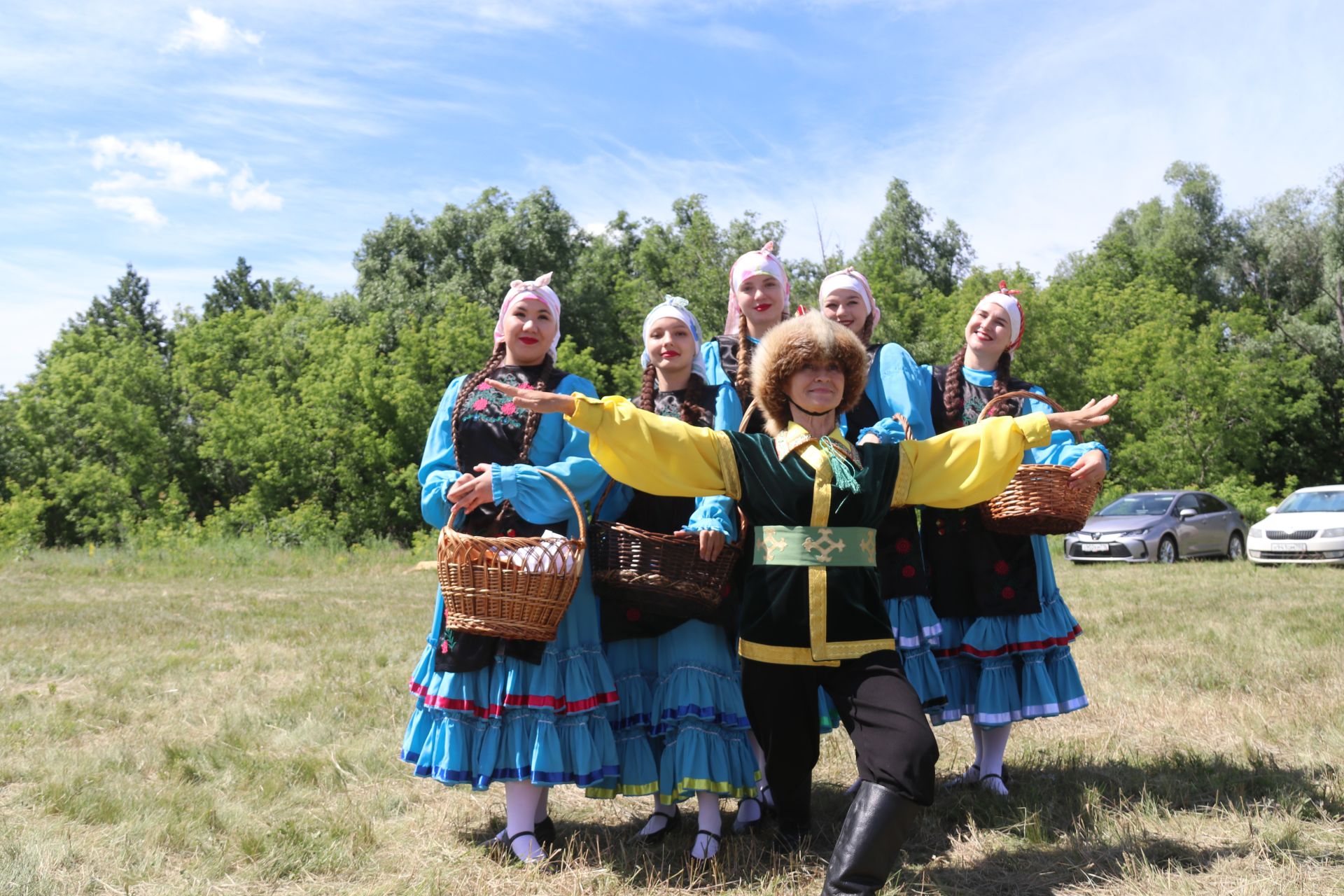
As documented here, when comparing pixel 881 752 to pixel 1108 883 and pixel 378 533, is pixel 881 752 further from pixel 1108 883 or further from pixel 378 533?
pixel 378 533

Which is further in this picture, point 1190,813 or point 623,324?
point 623,324

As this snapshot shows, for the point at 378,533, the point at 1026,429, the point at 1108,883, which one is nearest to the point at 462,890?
the point at 1108,883

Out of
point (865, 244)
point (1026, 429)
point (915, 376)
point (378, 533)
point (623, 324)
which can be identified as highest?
point (865, 244)

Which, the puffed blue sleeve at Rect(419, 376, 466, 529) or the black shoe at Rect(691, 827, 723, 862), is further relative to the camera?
the puffed blue sleeve at Rect(419, 376, 466, 529)

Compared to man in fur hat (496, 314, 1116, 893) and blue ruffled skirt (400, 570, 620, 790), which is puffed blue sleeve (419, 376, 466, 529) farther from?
man in fur hat (496, 314, 1116, 893)

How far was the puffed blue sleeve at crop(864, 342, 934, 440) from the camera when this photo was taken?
4242 mm

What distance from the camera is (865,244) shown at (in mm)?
43156

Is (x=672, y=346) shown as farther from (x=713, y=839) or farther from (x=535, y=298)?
(x=713, y=839)

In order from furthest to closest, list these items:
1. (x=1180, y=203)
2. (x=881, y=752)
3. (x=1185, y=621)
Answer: (x=1180, y=203) < (x=1185, y=621) < (x=881, y=752)

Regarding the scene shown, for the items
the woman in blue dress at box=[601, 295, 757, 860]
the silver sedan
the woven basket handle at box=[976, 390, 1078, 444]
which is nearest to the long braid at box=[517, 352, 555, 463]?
the woman in blue dress at box=[601, 295, 757, 860]

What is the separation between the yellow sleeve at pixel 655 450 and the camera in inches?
126

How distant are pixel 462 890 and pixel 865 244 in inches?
1650

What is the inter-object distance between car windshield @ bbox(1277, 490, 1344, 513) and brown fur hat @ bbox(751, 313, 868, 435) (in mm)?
16573

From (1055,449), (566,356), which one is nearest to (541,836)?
(1055,449)
